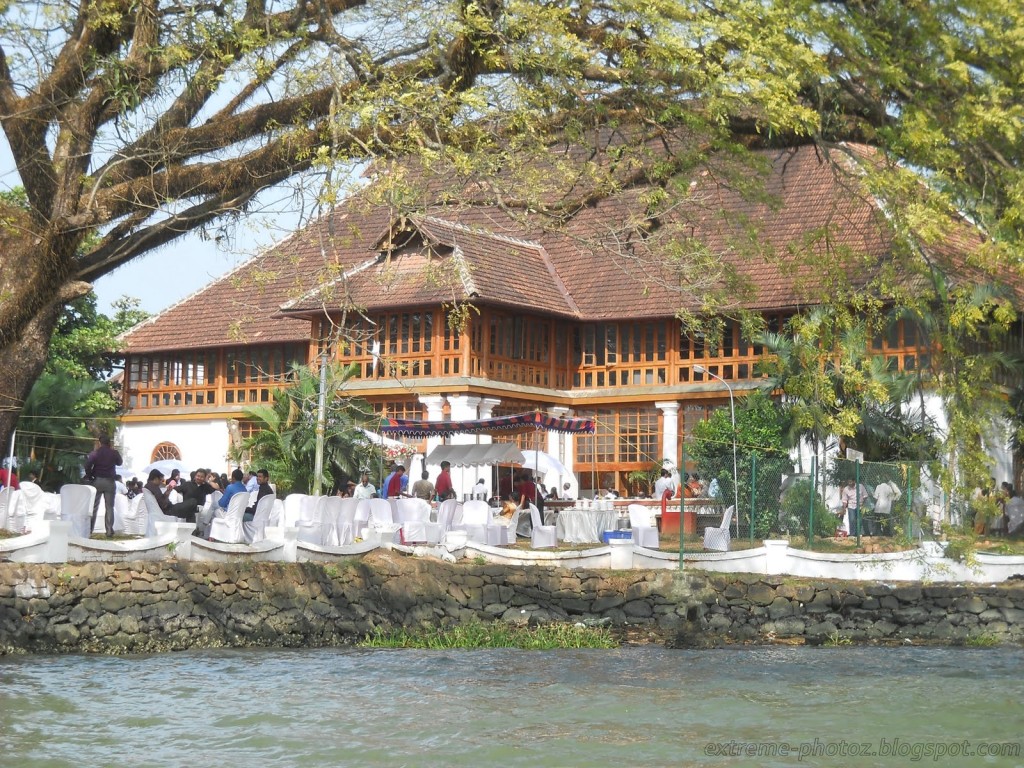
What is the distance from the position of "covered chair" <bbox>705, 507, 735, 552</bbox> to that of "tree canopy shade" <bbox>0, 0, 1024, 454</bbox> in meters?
10.3

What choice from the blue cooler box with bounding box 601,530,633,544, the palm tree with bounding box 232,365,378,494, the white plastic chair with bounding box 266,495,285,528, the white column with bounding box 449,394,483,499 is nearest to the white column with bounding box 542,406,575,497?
the white column with bounding box 449,394,483,499

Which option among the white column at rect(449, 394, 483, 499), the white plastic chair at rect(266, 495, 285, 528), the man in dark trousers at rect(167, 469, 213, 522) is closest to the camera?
the man in dark trousers at rect(167, 469, 213, 522)

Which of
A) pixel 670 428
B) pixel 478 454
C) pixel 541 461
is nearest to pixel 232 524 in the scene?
pixel 478 454

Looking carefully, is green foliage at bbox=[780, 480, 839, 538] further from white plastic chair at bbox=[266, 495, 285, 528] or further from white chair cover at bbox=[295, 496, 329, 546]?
white plastic chair at bbox=[266, 495, 285, 528]

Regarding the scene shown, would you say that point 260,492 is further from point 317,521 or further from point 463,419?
point 463,419

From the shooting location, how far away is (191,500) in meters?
19.1

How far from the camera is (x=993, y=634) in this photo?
1906cm

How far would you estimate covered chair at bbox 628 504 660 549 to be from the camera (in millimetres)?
22344

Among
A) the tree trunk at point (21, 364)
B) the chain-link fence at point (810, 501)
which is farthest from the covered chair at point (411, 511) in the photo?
the tree trunk at point (21, 364)

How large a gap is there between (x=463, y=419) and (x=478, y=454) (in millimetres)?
4751

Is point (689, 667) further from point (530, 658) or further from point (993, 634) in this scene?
point (993, 634)

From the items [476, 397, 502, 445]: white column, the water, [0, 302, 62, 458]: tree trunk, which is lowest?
A: the water

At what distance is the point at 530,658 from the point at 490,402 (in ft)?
50.5

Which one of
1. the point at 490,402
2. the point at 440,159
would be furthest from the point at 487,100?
the point at 490,402
